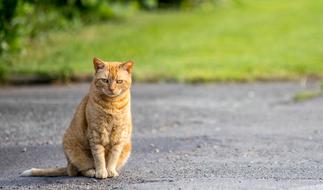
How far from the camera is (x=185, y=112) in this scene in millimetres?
11047

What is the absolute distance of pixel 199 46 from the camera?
16172 mm

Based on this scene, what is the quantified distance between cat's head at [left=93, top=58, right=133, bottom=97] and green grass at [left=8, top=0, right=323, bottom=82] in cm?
618

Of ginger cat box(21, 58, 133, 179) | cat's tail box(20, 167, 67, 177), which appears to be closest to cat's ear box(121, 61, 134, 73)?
ginger cat box(21, 58, 133, 179)

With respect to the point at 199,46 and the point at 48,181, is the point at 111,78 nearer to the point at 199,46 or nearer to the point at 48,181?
the point at 48,181

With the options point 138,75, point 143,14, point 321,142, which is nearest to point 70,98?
point 138,75

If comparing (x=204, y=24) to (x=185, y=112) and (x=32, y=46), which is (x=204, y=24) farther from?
(x=185, y=112)

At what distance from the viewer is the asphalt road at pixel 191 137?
7.10m

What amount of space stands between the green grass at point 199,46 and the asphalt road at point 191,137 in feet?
2.37

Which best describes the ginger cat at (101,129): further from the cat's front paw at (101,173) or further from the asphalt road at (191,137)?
the asphalt road at (191,137)

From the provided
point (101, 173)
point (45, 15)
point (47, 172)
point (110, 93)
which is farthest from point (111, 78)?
point (45, 15)

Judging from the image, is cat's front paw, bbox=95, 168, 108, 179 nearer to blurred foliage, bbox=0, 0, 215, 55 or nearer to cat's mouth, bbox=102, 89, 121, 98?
cat's mouth, bbox=102, 89, 121, 98

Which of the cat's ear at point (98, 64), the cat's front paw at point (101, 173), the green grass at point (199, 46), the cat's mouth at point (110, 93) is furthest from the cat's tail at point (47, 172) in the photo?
the green grass at point (199, 46)

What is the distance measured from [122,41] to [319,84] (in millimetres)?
4540

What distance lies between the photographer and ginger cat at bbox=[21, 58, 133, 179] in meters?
7.08
